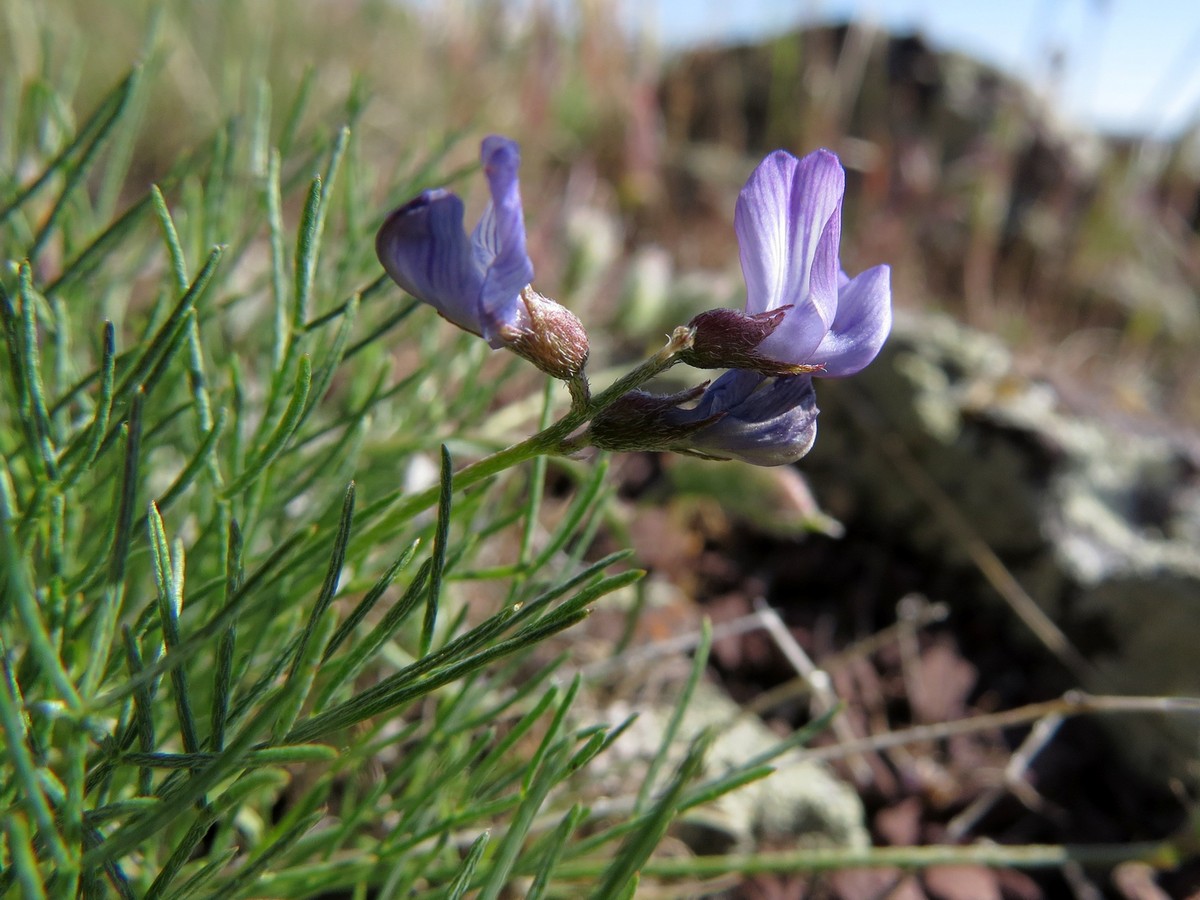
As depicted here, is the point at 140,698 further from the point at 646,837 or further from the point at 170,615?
the point at 646,837

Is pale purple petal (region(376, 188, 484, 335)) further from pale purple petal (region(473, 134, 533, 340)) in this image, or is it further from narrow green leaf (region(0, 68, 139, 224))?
narrow green leaf (region(0, 68, 139, 224))

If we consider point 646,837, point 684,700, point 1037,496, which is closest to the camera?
point 646,837

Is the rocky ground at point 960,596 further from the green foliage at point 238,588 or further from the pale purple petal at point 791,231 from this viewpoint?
the pale purple petal at point 791,231

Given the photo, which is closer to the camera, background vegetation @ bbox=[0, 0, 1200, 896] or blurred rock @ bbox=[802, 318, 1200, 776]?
background vegetation @ bbox=[0, 0, 1200, 896]

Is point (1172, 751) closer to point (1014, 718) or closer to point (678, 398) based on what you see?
point (1014, 718)

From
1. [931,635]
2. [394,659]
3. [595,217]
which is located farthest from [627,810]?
[595,217]

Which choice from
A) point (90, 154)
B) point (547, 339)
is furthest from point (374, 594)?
point (90, 154)

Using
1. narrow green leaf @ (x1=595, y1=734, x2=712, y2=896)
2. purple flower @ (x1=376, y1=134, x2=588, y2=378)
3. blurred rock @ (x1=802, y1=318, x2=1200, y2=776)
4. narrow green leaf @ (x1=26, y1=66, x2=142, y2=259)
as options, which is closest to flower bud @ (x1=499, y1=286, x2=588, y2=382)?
purple flower @ (x1=376, y1=134, x2=588, y2=378)

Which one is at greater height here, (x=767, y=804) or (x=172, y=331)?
(x=172, y=331)

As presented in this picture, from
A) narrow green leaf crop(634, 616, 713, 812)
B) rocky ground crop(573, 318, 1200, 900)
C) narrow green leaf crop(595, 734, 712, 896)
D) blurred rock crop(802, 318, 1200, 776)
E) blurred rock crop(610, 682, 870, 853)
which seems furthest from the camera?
blurred rock crop(802, 318, 1200, 776)
